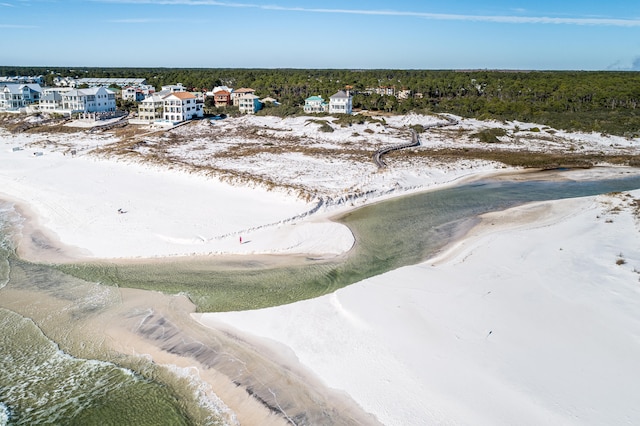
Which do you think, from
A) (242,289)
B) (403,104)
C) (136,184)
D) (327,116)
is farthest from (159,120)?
(242,289)

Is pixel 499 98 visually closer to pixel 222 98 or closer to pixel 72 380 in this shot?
pixel 222 98

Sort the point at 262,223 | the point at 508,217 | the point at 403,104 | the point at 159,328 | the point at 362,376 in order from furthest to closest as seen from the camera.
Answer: the point at 403,104, the point at 508,217, the point at 262,223, the point at 159,328, the point at 362,376

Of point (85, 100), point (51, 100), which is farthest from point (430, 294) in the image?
point (51, 100)

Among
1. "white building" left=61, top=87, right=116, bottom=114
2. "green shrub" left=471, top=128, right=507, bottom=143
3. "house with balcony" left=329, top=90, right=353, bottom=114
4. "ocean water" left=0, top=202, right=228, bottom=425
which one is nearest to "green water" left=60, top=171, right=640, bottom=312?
"ocean water" left=0, top=202, right=228, bottom=425

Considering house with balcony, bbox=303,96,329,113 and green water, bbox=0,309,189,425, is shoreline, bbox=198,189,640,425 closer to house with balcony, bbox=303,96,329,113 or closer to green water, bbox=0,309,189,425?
green water, bbox=0,309,189,425

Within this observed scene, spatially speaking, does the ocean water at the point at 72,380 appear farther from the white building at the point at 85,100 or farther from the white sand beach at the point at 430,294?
the white building at the point at 85,100

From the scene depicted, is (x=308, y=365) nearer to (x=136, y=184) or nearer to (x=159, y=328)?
(x=159, y=328)
